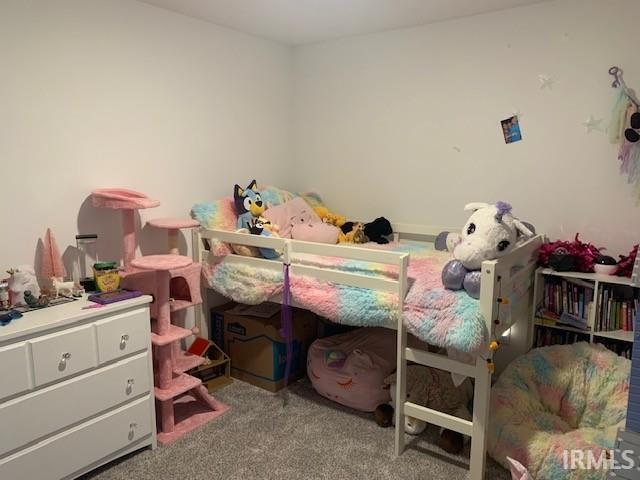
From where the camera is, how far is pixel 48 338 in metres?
1.82

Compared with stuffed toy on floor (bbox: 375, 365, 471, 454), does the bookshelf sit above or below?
above

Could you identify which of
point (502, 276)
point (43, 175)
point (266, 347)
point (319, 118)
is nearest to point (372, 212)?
point (319, 118)

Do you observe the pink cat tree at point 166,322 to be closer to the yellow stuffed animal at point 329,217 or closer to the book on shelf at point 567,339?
the yellow stuffed animal at point 329,217

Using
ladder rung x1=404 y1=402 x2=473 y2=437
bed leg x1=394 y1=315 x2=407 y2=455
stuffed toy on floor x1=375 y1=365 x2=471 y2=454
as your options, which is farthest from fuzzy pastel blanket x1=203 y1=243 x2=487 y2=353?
stuffed toy on floor x1=375 y1=365 x2=471 y2=454

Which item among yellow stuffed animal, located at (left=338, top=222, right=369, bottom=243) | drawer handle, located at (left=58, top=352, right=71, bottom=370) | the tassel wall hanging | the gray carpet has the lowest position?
the gray carpet

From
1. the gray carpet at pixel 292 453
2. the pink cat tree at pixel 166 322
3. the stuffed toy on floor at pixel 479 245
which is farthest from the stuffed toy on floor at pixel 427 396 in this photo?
the pink cat tree at pixel 166 322

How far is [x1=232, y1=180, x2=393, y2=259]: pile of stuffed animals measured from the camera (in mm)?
2801

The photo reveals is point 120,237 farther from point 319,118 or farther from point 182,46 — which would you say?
point 319,118

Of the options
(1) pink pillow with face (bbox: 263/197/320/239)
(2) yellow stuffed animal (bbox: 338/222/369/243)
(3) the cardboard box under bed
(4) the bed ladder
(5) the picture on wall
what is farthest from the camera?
(2) yellow stuffed animal (bbox: 338/222/369/243)

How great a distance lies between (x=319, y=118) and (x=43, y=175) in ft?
6.35

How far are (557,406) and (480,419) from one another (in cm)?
58

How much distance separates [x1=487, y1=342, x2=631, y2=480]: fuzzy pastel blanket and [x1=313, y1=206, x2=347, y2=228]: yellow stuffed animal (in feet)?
4.68

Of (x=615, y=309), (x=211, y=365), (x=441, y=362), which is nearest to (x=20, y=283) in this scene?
(x=211, y=365)

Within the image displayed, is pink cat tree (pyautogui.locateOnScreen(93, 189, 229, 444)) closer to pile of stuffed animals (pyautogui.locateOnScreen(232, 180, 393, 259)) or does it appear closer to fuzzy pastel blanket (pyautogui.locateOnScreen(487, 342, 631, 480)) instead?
pile of stuffed animals (pyautogui.locateOnScreen(232, 180, 393, 259))
